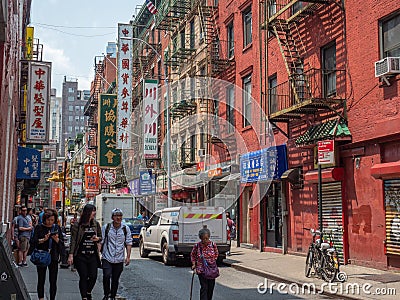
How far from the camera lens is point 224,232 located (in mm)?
18406

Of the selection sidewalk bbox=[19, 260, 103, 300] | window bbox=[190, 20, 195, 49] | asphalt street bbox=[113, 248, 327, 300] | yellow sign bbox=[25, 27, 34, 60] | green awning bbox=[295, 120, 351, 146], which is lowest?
asphalt street bbox=[113, 248, 327, 300]

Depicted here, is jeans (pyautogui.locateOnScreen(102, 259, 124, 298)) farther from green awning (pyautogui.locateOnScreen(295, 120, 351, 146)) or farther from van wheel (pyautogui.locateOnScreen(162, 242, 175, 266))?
green awning (pyautogui.locateOnScreen(295, 120, 351, 146))

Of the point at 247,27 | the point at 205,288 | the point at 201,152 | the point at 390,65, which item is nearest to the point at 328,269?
the point at 205,288

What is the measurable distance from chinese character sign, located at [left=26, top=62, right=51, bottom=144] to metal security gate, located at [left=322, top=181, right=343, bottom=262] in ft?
32.4

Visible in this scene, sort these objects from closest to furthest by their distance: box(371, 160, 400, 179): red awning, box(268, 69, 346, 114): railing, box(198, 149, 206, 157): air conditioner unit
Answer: box(371, 160, 400, 179): red awning
box(268, 69, 346, 114): railing
box(198, 149, 206, 157): air conditioner unit

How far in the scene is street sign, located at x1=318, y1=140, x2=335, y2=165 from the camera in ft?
52.3

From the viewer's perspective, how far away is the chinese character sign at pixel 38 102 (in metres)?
18.6

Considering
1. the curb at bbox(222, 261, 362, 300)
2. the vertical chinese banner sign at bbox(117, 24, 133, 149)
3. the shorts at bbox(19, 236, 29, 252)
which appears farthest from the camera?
the vertical chinese banner sign at bbox(117, 24, 133, 149)

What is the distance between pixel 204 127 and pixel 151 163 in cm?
1350

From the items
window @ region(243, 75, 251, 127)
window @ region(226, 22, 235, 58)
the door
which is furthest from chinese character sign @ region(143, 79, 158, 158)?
the door

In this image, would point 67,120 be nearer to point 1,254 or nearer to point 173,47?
point 173,47

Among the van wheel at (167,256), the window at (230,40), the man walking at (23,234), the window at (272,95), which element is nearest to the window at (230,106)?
the window at (230,40)

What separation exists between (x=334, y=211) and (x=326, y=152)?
2.40 metres

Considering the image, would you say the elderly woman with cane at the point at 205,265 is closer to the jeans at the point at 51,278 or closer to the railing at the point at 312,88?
the jeans at the point at 51,278
